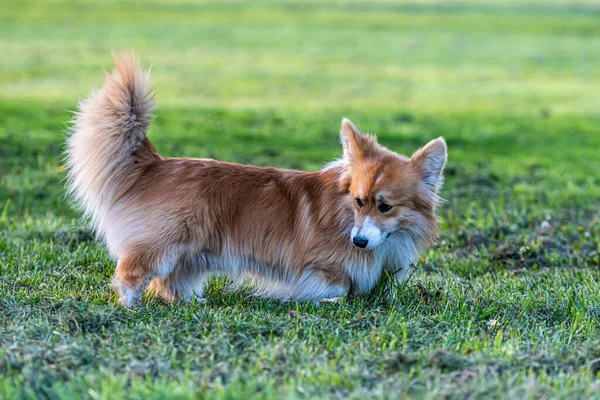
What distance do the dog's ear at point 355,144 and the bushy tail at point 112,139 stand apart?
1466 mm

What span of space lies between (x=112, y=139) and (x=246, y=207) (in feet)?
3.61

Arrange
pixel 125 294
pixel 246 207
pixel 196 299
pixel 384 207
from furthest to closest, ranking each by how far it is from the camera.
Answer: pixel 246 207 → pixel 196 299 → pixel 384 207 → pixel 125 294

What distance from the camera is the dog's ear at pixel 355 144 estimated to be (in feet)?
20.4

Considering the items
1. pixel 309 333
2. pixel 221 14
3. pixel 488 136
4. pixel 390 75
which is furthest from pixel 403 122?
pixel 221 14

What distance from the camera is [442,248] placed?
8.36m

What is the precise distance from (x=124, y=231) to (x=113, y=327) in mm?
1038

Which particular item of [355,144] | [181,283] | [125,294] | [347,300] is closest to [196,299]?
[181,283]

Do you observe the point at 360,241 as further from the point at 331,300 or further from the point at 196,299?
the point at 196,299

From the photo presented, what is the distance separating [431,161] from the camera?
6168 mm

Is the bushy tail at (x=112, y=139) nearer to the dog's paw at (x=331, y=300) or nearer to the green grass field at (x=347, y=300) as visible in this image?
the green grass field at (x=347, y=300)

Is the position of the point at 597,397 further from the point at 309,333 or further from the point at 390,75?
the point at 390,75

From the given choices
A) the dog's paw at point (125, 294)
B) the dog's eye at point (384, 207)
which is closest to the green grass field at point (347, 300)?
the dog's paw at point (125, 294)

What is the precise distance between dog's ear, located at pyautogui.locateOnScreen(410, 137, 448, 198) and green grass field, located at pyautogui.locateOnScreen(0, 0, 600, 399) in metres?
0.86

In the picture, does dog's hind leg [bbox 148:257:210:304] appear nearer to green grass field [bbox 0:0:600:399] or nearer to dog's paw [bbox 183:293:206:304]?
dog's paw [bbox 183:293:206:304]
